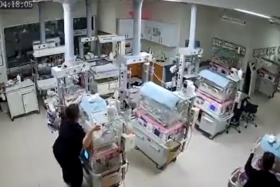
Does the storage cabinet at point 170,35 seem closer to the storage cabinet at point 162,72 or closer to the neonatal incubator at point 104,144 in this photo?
the storage cabinet at point 162,72

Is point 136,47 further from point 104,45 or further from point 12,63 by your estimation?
point 12,63


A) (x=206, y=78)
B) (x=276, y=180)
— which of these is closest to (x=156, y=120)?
(x=206, y=78)

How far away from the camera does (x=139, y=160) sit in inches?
288

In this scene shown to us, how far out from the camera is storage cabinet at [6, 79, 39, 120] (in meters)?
8.59

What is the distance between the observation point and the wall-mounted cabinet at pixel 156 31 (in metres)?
10.6

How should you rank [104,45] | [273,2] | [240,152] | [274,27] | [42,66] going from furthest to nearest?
[104,45] → [274,27] → [42,66] → [240,152] → [273,2]

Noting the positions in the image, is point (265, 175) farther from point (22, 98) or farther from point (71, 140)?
point (22, 98)

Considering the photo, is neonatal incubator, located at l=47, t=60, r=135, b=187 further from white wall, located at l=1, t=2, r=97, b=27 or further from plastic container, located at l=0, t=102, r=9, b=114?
white wall, located at l=1, t=2, r=97, b=27

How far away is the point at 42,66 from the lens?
9742mm

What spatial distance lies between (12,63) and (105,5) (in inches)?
137

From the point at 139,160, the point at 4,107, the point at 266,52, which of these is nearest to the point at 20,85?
the point at 4,107

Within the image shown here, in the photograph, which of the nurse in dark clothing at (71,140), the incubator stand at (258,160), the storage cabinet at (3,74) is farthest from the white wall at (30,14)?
the incubator stand at (258,160)
